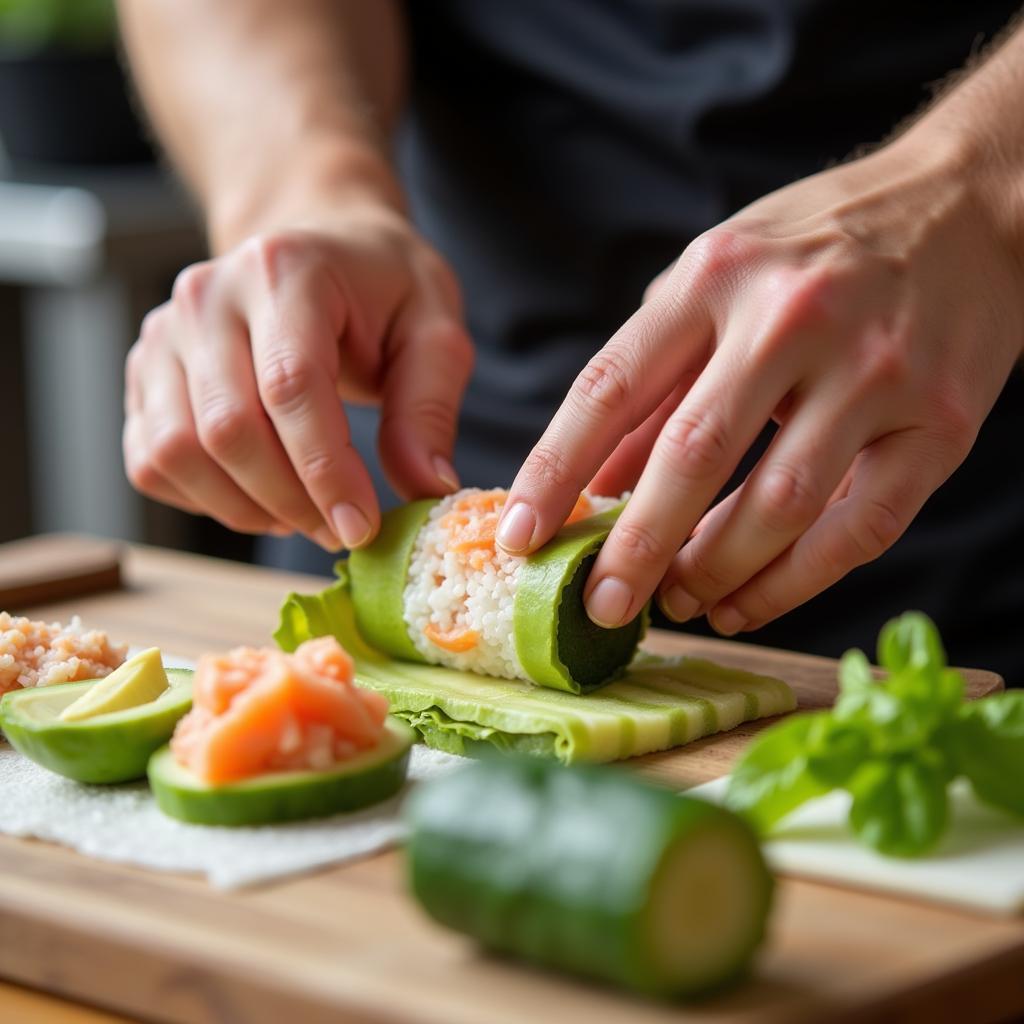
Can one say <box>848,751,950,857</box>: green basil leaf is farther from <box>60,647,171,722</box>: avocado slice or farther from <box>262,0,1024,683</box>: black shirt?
<box>262,0,1024,683</box>: black shirt

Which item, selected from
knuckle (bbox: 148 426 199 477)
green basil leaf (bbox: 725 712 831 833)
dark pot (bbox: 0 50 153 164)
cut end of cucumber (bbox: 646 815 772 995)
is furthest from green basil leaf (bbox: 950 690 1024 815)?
dark pot (bbox: 0 50 153 164)

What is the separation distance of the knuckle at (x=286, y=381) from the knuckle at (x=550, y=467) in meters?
0.38

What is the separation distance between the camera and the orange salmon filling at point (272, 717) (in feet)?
5.60

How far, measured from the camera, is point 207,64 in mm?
3154

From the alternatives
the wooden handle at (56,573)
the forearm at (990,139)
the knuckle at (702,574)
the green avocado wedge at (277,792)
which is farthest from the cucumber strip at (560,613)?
the wooden handle at (56,573)

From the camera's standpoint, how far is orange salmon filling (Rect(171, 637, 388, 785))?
1.71 meters

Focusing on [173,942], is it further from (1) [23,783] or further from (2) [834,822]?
(2) [834,822]

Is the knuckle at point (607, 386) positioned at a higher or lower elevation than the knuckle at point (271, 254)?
lower

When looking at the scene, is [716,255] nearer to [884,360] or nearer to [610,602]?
[884,360]

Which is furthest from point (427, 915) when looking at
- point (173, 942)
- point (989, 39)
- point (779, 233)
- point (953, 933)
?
point (989, 39)

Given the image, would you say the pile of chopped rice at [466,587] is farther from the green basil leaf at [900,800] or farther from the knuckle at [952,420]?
the green basil leaf at [900,800]

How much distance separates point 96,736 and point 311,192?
1200 millimetres

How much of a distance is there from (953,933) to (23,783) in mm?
1068

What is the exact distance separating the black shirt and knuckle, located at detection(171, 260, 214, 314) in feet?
2.53
